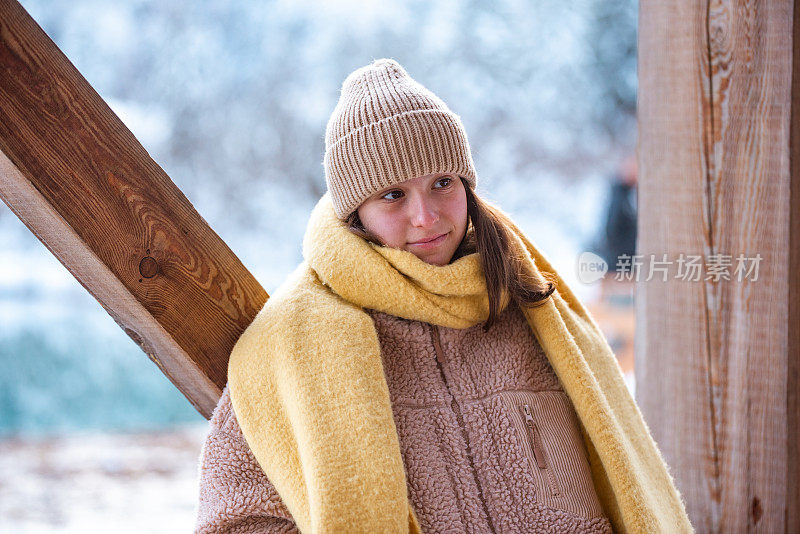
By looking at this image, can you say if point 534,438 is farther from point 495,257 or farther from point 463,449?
point 495,257

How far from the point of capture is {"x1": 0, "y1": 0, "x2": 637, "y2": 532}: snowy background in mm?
5680

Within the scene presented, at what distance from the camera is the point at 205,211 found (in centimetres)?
598

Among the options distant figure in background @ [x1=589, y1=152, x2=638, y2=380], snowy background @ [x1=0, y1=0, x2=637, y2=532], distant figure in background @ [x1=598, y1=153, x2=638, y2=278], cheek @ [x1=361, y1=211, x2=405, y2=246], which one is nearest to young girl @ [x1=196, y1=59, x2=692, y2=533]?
cheek @ [x1=361, y1=211, x2=405, y2=246]

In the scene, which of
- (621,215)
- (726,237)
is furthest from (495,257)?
(621,215)

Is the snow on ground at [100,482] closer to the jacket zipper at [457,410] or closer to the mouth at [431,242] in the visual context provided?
the jacket zipper at [457,410]

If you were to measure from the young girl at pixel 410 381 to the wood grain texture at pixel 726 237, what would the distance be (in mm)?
491

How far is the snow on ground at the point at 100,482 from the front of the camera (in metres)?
3.93

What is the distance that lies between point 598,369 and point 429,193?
528 mm

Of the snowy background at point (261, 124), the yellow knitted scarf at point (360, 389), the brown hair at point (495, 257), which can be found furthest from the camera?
the snowy background at point (261, 124)

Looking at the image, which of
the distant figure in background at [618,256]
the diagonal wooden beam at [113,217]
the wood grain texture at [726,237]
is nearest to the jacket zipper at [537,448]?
the diagonal wooden beam at [113,217]

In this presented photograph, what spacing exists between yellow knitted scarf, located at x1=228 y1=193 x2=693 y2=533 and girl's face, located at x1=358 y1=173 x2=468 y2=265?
37 mm

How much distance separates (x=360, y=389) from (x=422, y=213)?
0.34 metres

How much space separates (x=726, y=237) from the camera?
193 cm

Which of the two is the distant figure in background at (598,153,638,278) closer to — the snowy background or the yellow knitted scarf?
the snowy background
